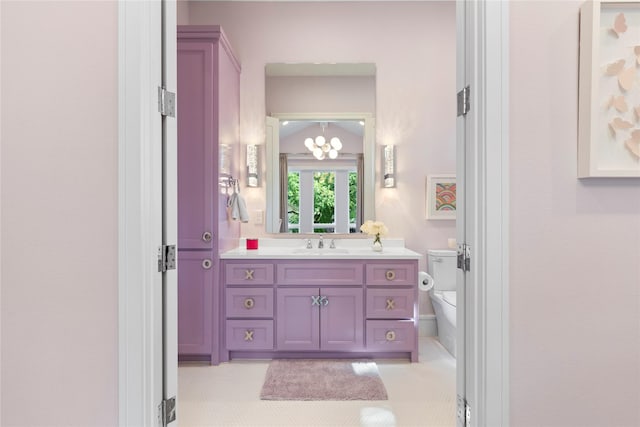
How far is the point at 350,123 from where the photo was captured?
11.3ft

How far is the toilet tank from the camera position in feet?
10.8

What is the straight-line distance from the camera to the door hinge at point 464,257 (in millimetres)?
1338

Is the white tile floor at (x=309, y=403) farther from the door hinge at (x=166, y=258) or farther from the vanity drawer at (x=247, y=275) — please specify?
the door hinge at (x=166, y=258)

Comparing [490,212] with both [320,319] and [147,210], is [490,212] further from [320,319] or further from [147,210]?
[320,319]

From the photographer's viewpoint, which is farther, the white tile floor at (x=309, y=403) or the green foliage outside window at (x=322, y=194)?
the green foliage outside window at (x=322, y=194)

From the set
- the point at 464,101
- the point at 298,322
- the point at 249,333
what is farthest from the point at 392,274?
the point at 464,101

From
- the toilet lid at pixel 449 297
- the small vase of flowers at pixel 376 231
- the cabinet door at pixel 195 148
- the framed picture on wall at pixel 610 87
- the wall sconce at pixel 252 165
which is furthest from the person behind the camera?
the wall sconce at pixel 252 165

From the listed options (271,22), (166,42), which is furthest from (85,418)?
Result: (271,22)

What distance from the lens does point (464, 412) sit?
→ 1378 mm

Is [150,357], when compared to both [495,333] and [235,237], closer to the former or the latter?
[495,333]

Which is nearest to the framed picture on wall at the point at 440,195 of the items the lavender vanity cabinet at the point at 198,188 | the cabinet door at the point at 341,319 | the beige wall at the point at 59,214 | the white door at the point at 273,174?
the cabinet door at the point at 341,319

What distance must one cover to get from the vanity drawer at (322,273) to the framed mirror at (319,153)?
613 mm

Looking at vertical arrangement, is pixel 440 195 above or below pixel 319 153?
below

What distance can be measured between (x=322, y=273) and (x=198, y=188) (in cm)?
115
